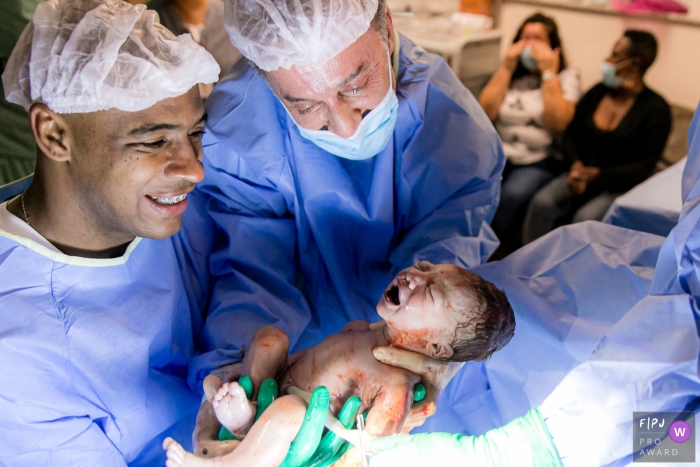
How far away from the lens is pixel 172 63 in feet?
4.56

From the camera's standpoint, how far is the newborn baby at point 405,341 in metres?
1.44

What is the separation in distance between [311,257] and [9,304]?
94 centimetres

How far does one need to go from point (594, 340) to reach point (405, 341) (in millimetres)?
547

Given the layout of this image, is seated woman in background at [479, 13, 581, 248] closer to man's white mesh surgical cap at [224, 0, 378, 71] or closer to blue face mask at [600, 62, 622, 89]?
blue face mask at [600, 62, 622, 89]

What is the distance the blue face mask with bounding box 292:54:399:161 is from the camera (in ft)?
5.65

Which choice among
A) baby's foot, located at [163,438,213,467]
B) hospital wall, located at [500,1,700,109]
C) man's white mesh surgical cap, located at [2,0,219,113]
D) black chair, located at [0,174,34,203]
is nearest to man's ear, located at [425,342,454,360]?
baby's foot, located at [163,438,213,467]

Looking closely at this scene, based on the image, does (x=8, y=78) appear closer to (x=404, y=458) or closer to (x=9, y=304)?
(x=9, y=304)

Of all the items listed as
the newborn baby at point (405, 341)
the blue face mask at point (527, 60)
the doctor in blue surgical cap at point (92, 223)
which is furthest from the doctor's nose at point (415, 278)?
the blue face mask at point (527, 60)

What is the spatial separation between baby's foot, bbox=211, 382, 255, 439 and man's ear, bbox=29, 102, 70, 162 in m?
0.68

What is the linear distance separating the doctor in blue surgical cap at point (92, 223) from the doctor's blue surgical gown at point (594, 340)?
0.91 meters

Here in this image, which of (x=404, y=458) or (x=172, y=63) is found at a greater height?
(x=172, y=63)

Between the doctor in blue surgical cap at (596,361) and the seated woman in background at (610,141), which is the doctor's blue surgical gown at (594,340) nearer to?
the doctor in blue surgical cap at (596,361)

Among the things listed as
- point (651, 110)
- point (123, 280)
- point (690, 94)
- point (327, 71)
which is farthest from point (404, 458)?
point (690, 94)

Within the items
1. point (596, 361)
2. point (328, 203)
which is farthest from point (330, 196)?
point (596, 361)
